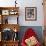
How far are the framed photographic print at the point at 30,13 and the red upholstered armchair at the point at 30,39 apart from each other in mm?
428

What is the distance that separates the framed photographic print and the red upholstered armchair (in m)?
0.43

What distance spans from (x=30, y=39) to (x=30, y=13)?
105cm

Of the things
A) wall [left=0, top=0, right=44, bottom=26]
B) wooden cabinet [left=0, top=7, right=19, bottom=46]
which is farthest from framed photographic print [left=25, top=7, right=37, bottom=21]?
wooden cabinet [left=0, top=7, right=19, bottom=46]

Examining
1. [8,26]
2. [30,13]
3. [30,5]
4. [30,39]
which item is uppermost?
[30,5]

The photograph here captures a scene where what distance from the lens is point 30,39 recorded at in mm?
5660

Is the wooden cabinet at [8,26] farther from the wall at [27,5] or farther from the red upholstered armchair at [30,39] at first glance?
the red upholstered armchair at [30,39]

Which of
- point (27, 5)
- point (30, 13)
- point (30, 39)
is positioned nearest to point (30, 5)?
point (27, 5)

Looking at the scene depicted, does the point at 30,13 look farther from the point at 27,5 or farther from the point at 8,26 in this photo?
the point at 8,26

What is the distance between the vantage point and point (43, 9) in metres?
6.07

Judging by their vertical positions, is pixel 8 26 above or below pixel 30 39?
above

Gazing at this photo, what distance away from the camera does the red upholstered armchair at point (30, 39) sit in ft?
18.5

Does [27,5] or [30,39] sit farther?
[27,5]

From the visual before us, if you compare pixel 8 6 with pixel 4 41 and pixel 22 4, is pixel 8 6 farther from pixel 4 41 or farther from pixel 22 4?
pixel 4 41

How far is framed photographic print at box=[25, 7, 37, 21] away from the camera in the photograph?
6148 millimetres
